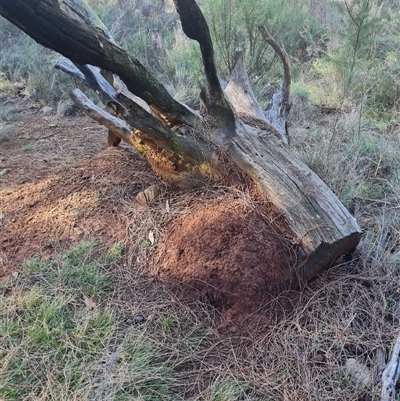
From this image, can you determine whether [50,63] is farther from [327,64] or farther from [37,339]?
[37,339]

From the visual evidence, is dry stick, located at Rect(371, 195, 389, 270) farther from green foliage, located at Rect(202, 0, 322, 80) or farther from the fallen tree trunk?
green foliage, located at Rect(202, 0, 322, 80)

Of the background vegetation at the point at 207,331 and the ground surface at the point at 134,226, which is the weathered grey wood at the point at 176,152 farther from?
the background vegetation at the point at 207,331

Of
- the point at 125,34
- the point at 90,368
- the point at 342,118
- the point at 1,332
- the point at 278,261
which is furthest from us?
the point at 125,34

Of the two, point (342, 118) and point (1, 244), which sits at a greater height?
point (342, 118)

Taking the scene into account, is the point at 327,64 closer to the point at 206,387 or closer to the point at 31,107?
the point at 31,107

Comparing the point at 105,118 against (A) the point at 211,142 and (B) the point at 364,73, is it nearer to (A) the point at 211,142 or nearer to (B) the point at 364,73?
(A) the point at 211,142

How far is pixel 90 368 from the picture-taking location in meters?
1.87

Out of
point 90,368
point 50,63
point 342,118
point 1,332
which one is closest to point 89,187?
point 1,332

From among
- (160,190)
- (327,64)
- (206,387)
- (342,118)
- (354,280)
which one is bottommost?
(206,387)

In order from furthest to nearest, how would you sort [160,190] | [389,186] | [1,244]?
[389,186] < [160,190] < [1,244]

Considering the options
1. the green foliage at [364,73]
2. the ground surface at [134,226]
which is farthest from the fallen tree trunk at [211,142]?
the green foliage at [364,73]

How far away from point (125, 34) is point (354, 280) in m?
5.93

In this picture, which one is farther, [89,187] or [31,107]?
[31,107]

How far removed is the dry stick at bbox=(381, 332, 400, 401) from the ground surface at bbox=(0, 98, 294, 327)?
0.63 meters
